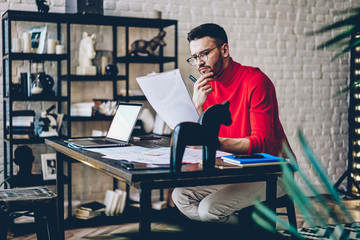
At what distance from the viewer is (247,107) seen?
2359mm

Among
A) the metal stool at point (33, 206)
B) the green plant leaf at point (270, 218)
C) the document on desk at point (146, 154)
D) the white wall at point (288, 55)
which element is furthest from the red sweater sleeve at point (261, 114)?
the white wall at point (288, 55)

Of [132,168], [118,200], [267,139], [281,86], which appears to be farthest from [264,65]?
[132,168]

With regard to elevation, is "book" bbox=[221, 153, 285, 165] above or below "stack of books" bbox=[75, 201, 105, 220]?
above

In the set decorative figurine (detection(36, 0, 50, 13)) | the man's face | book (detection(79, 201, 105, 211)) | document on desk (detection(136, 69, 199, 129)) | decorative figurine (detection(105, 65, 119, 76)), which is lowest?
book (detection(79, 201, 105, 211))

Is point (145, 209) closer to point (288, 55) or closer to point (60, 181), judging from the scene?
point (60, 181)

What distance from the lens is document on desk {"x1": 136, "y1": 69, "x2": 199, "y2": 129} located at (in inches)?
78.7

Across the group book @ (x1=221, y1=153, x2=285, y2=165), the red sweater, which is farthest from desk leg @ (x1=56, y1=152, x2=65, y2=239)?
book @ (x1=221, y1=153, x2=285, y2=165)

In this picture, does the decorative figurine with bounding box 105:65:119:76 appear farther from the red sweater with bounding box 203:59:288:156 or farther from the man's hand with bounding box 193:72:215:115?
the man's hand with bounding box 193:72:215:115

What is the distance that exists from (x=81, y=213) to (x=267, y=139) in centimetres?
229

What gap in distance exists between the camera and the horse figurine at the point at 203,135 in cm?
159

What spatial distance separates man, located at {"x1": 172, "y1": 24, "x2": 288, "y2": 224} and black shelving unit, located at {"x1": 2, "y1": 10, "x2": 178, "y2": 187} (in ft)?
5.33

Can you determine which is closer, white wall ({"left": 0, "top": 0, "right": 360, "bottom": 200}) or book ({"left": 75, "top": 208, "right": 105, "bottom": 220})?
book ({"left": 75, "top": 208, "right": 105, "bottom": 220})

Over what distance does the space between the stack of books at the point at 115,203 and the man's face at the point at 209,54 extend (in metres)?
1.92

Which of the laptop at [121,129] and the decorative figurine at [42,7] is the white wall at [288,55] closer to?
the decorative figurine at [42,7]
